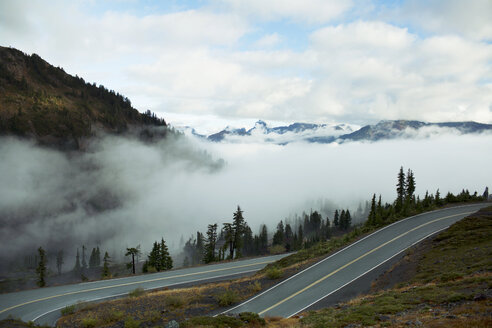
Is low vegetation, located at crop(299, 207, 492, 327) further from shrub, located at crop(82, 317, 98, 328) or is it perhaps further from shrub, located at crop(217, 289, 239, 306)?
shrub, located at crop(82, 317, 98, 328)

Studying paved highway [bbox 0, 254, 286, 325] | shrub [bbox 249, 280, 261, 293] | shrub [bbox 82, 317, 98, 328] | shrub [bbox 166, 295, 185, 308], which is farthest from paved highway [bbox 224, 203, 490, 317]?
paved highway [bbox 0, 254, 286, 325]

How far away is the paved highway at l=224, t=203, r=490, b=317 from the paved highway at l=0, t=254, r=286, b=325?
50.4 feet

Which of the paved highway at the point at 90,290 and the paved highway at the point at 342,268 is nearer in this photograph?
the paved highway at the point at 342,268

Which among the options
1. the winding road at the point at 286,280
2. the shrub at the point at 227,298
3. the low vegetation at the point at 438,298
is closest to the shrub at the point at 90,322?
the shrub at the point at 227,298

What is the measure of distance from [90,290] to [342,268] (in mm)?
33165

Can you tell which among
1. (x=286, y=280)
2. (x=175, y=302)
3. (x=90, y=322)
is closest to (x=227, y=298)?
(x=175, y=302)

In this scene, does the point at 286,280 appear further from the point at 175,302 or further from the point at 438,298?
the point at 438,298

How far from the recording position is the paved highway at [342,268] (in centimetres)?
2373

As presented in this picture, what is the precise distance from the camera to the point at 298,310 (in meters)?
22.2

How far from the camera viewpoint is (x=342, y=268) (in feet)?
102

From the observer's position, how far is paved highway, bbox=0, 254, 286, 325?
3284 cm

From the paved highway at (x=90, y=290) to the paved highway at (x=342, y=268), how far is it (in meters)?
15.4

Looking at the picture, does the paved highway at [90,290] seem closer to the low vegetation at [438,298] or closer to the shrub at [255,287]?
the shrub at [255,287]

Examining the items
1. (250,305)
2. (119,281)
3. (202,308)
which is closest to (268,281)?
(250,305)
